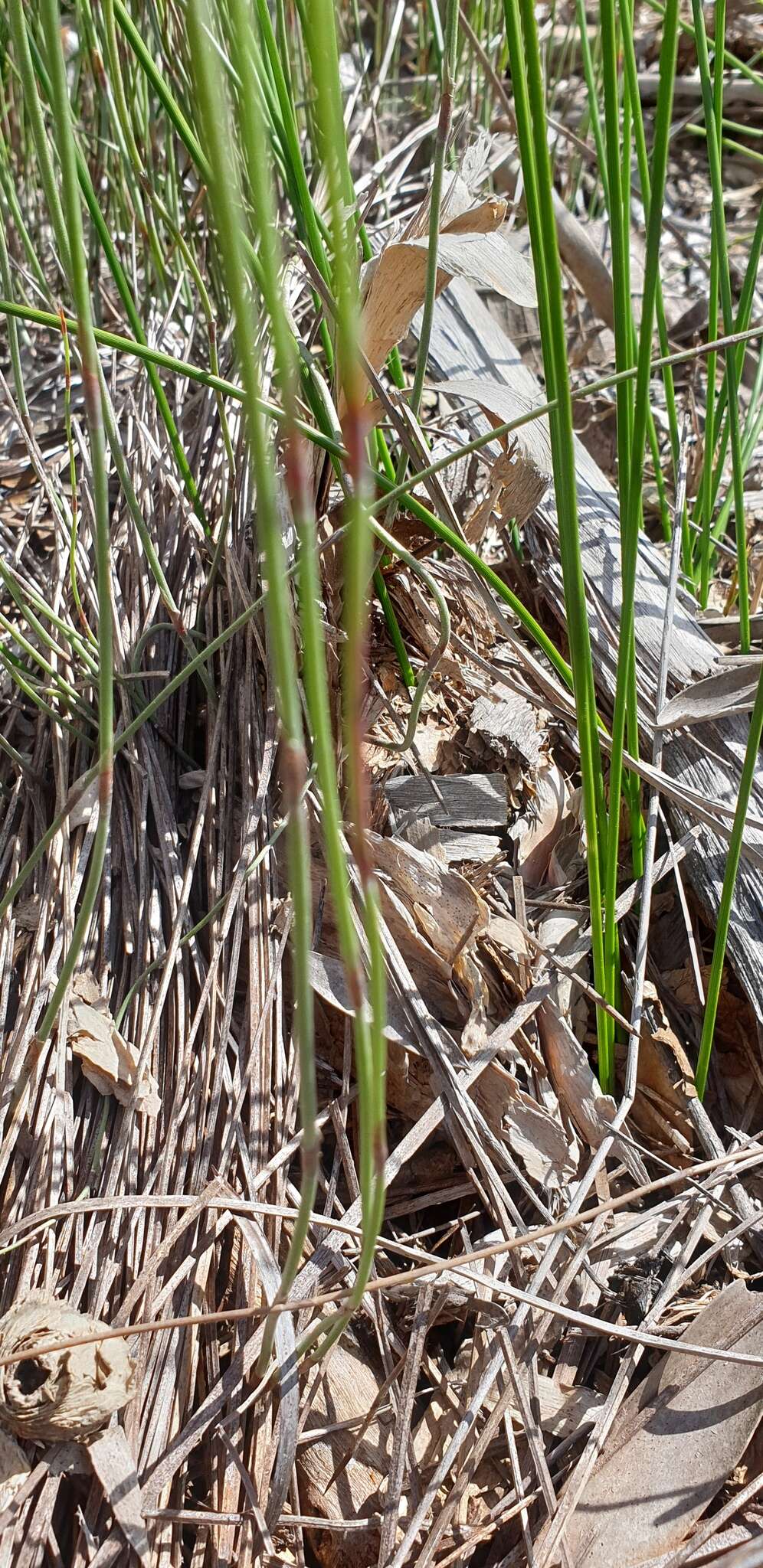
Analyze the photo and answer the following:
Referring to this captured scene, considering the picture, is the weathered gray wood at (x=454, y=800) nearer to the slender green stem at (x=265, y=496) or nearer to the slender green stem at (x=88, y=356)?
the slender green stem at (x=88, y=356)

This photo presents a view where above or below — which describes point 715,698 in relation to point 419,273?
below

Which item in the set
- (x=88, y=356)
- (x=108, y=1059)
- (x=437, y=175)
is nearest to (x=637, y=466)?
(x=437, y=175)

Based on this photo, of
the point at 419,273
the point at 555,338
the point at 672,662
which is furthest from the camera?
the point at 672,662

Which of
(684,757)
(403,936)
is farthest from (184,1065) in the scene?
(684,757)

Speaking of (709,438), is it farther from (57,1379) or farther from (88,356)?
(57,1379)

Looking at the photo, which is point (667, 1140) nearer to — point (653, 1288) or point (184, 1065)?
point (653, 1288)

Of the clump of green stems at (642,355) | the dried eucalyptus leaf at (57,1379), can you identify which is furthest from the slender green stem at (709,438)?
the dried eucalyptus leaf at (57,1379)
